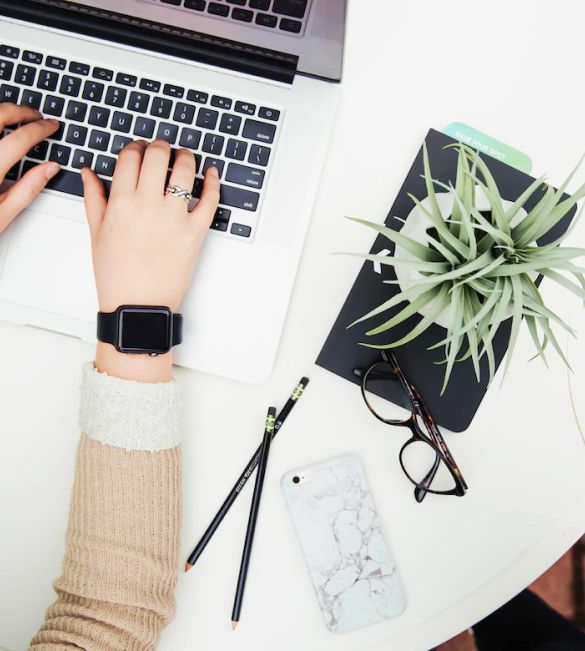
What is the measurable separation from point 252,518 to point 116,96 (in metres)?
0.47

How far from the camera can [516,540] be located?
646 millimetres

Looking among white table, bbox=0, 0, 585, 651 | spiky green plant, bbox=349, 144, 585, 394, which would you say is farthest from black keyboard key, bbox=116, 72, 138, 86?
spiky green plant, bbox=349, 144, 585, 394

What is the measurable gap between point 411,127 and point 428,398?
300mm

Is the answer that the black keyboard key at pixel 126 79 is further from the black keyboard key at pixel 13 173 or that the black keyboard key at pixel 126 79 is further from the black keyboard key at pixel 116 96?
the black keyboard key at pixel 13 173

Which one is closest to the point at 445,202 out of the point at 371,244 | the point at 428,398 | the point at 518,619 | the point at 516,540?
the point at 371,244

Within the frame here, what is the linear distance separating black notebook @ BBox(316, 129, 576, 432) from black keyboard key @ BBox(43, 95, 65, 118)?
0.34 meters

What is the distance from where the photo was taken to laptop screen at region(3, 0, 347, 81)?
1.77 ft

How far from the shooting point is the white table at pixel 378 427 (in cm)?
62

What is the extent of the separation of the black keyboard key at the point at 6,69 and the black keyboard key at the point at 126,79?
0.38 ft

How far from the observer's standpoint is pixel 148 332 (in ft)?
1.88

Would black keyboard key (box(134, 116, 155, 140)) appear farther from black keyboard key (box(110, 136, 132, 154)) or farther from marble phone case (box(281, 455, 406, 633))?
marble phone case (box(281, 455, 406, 633))

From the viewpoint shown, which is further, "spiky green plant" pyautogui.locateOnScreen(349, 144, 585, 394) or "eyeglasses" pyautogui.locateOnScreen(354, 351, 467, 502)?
"eyeglasses" pyautogui.locateOnScreen(354, 351, 467, 502)

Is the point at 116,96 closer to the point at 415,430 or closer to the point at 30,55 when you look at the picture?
the point at 30,55

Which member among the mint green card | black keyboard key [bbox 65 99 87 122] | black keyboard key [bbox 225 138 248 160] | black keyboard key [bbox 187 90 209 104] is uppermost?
the mint green card
